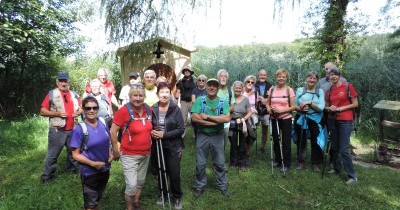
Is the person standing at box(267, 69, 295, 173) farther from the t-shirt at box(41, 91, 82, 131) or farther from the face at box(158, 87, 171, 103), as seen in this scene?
the t-shirt at box(41, 91, 82, 131)

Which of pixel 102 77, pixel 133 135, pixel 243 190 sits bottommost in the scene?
pixel 243 190

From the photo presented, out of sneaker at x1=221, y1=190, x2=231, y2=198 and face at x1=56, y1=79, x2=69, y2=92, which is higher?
face at x1=56, y1=79, x2=69, y2=92

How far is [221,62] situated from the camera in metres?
14.4

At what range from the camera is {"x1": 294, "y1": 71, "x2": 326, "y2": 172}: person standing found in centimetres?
507

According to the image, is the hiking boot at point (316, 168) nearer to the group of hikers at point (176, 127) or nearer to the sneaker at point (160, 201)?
the group of hikers at point (176, 127)

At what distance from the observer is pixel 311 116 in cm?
517

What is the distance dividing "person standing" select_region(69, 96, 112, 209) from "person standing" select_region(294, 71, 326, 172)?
3.27 metres

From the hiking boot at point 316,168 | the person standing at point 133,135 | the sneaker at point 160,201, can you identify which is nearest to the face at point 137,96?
the person standing at point 133,135

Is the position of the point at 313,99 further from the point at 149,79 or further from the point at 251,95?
the point at 149,79

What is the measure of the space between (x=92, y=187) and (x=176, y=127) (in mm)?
1211

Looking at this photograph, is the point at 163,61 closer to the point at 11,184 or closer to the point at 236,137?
the point at 236,137

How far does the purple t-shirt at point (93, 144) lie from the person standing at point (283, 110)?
295 centimetres

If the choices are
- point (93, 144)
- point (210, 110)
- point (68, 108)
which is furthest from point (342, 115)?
point (68, 108)

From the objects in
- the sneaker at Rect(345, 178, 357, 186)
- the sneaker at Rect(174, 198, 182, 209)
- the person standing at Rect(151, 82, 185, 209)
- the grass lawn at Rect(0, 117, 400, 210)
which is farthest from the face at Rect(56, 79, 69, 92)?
the sneaker at Rect(345, 178, 357, 186)
